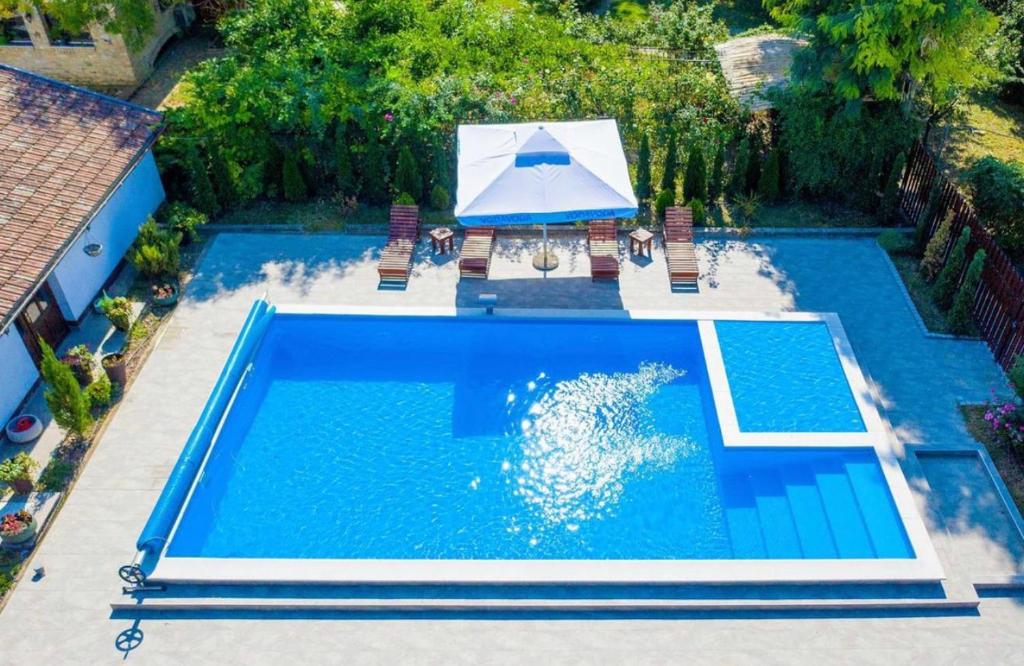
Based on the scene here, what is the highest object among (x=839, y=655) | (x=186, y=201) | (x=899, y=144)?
(x=899, y=144)

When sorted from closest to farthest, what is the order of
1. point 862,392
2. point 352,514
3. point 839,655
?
point 839,655 → point 352,514 → point 862,392

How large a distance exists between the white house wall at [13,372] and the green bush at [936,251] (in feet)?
72.1

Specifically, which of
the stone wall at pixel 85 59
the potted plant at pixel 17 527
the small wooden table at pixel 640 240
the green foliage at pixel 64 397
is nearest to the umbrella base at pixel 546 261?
the small wooden table at pixel 640 240

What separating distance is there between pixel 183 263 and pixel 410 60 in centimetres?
923

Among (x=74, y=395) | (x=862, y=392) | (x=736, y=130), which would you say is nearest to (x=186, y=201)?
(x=74, y=395)

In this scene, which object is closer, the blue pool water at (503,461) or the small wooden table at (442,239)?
the blue pool water at (503,461)

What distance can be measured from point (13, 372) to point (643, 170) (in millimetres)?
16948

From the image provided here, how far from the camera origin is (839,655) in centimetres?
1480

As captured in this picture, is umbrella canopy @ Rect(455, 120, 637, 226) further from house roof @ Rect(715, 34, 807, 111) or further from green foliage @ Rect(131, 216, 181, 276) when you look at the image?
green foliage @ Rect(131, 216, 181, 276)

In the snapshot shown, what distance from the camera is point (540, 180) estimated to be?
20734mm

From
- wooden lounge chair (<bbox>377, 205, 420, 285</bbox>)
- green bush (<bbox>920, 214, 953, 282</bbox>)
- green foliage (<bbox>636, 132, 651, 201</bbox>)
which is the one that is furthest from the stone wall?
green bush (<bbox>920, 214, 953, 282</bbox>)

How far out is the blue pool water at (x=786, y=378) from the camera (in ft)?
60.1

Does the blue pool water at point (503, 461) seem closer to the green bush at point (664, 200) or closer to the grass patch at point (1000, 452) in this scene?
the grass patch at point (1000, 452)

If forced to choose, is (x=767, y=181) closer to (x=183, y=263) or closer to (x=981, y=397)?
(x=981, y=397)
